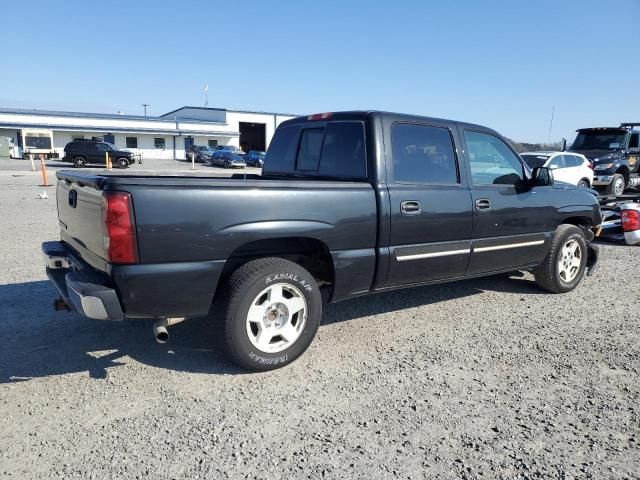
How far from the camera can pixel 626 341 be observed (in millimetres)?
4176

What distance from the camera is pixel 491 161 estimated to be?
4.81 meters

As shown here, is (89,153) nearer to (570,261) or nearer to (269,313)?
(570,261)

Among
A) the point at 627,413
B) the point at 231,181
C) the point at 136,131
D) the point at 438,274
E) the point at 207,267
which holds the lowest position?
the point at 627,413

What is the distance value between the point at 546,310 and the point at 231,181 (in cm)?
362

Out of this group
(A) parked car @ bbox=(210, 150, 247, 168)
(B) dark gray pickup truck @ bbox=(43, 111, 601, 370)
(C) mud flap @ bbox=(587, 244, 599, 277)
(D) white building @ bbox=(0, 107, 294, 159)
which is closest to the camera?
(B) dark gray pickup truck @ bbox=(43, 111, 601, 370)

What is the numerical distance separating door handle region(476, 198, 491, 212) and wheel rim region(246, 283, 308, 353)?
2.01 meters

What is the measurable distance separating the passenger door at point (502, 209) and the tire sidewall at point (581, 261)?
27cm

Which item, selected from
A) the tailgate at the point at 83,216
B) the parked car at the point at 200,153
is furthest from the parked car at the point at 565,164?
the parked car at the point at 200,153

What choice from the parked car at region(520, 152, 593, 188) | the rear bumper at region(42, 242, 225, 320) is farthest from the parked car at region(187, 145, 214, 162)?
the rear bumper at region(42, 242, 225, 320)

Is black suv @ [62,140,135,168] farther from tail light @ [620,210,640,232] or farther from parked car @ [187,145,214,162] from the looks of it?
tail light @ [620,210,640,232]

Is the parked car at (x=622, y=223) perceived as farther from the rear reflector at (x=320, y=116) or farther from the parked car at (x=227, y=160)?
the parked car at (x=227, y=160)

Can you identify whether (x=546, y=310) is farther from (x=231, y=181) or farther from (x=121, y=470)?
(x=121, y=470)

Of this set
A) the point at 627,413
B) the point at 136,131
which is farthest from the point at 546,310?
the point at 136,131

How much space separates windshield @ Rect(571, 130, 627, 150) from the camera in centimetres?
1582
